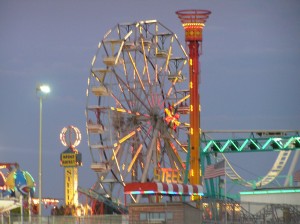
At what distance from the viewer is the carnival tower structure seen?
11862 centimetres

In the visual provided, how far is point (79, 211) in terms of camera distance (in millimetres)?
120312

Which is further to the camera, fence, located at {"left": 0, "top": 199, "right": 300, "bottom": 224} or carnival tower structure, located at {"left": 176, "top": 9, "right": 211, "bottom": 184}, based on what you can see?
carnival tower structure, located at {"left": 176, "top": 9, "right": 211, "bottom": 184}

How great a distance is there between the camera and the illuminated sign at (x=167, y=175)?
11500cm

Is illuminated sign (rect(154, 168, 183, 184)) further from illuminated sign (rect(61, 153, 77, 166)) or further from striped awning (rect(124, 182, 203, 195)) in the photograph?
striped awning (rect(124, 182, 203, 195))

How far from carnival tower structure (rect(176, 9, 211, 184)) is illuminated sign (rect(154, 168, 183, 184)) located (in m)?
1.44

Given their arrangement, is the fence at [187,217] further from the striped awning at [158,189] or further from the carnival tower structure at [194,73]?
the carnival tower structure at [194,73]

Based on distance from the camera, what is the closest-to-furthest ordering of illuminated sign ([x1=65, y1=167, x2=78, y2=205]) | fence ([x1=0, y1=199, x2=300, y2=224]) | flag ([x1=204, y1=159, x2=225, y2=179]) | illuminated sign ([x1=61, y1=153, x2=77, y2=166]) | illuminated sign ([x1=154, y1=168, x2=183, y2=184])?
fence ([x1=0, y1=199, x2=300, y2=224]) < flag ([x1=204, y1=159, x2=225, y2=179]) < illuminated sign ([x1=154, y1=168, x2=183, y2=184]) < illuminated sign ([x1=65, y1=167, x2=78, y2=205]) < illuminated sign ([x1=61, y1=153, x2=77, y2=166])

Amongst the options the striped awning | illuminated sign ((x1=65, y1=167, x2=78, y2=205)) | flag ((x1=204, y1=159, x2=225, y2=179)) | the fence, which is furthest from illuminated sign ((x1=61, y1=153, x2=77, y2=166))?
the striped awning

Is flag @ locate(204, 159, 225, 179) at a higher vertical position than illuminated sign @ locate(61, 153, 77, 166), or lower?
lower

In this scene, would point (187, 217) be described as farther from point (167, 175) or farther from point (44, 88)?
point (167, 175)

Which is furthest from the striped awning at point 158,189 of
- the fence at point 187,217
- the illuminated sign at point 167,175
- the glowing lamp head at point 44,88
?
the illuminated sign at point 167,175

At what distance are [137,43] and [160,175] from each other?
12279mm

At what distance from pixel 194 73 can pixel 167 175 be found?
10901mm

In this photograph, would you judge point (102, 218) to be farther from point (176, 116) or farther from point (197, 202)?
point (176, 116)
